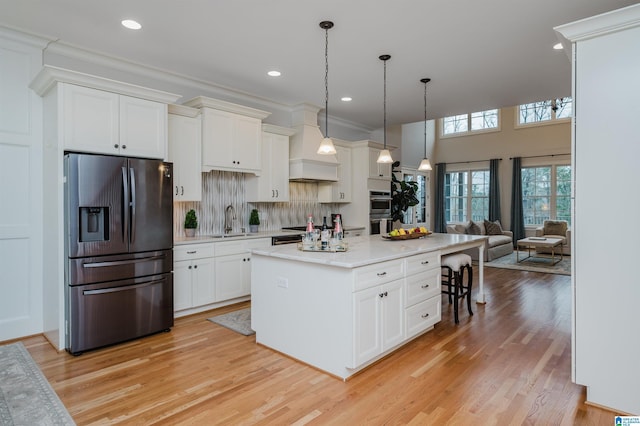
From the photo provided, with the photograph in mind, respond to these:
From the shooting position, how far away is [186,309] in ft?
13.5

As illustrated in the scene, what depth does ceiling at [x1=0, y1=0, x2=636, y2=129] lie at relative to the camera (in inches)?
116

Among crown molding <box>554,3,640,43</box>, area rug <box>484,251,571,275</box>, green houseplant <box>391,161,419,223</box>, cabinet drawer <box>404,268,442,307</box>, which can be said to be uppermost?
crown molding <box>554,3,640,43</box>

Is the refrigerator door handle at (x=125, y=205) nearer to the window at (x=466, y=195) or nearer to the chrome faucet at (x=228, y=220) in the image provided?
the chrome faucet at (x=228, y=220)

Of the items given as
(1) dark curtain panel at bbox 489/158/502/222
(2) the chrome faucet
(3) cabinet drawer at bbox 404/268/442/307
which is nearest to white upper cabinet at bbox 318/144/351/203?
(2) the chrome faucet

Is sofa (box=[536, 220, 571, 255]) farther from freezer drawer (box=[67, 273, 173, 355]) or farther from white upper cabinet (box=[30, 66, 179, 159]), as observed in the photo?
white upper cabinet (box=[30, 66, 179, 159])

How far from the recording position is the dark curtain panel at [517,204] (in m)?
10.1

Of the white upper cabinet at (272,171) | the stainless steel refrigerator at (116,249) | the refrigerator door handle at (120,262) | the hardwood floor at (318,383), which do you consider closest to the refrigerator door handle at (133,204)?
the stainless steel refrigerator at (116,249)

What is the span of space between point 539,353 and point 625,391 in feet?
3.08

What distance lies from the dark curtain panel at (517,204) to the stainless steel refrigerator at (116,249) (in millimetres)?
9469

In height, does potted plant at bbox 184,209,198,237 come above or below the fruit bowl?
above

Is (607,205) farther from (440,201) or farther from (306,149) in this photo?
(440,201)

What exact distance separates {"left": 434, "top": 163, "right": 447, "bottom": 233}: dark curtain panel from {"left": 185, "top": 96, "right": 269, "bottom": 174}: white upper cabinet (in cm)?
795

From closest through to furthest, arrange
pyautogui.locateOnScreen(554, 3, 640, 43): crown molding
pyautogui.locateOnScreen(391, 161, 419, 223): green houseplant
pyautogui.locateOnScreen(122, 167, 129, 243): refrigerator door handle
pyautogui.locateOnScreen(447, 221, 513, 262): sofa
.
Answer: pyautogui.locateOnScreen(554, 3, 640, 43): crown molding, pyautogui.locateOnScreen(122, 167, 129, 243): refrigerator door handle, pyautogui.locateOnScreen(391, 161, 419, 223): green houseplant, pyautogui.locateOnScreen(447, 221, 513, 262): sofa

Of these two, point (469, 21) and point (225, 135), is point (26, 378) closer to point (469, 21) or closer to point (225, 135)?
point (225, 135)
